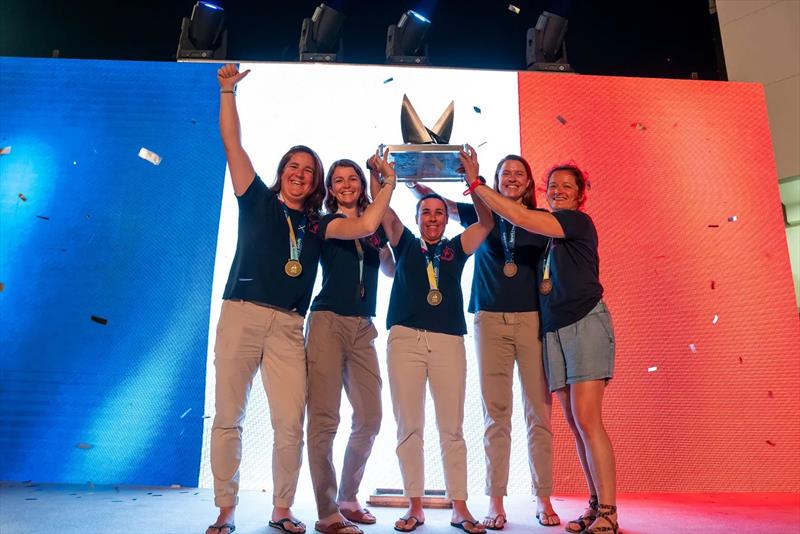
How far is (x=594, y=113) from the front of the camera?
3879 mm

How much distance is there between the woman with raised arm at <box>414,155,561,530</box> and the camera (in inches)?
99.4

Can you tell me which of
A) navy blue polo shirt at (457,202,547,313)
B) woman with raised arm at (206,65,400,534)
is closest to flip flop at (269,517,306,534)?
woman with raised arm at (206,65,400,534)

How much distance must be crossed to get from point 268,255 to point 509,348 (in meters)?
1.15

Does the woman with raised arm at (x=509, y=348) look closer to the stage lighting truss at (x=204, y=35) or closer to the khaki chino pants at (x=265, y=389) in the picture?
the khaki chino pants at (x=265, y=389)

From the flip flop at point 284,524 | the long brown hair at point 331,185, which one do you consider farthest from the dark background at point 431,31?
the flip flop at point 284,524

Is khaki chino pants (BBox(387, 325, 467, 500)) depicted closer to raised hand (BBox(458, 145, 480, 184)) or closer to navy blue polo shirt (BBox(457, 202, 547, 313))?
navy blue polo shirt (BBox(457, 202, 547, 313))

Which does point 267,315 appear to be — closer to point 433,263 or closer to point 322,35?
point 433,263

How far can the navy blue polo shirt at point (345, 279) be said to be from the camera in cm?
255

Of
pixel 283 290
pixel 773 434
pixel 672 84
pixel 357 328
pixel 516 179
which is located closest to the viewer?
pixel 283 290

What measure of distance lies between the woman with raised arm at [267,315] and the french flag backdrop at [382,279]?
1.01m

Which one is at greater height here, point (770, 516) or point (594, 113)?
point (594, 113)

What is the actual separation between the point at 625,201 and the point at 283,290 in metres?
2.42

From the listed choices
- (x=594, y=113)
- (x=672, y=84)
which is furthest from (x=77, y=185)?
(x=672, y=84)

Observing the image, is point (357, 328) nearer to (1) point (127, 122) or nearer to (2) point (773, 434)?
(1) point (127, 122)
